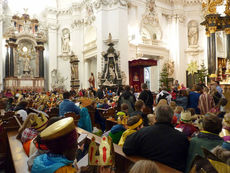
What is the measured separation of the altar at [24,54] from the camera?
20.7 m

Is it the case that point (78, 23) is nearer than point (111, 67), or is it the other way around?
point (111, 67)

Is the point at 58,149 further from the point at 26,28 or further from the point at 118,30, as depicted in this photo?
the point at 26,28

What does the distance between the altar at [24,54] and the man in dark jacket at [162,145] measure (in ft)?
68.5

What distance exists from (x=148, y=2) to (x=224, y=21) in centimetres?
716

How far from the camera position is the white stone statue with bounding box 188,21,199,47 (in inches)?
841

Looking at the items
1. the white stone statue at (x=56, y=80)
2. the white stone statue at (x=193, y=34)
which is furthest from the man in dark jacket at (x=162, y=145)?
the white stone statue at (x=193, y=34)

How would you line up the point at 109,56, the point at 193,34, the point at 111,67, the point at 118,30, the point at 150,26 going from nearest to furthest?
the point at 111,67, the point at 109,56, the point at 118,30, the point at 150,26, the point at 193,34

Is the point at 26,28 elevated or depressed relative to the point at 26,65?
elevated

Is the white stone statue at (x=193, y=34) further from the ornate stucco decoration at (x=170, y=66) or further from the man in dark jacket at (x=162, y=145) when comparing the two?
the man in dark jacket at (x=162, y=145)

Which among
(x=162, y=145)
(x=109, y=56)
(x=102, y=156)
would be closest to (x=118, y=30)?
(x=109, y=56)

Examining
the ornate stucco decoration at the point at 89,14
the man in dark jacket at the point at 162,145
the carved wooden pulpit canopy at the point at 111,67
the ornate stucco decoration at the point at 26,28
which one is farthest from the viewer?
the ornate stucco decoration at the point at 26,28

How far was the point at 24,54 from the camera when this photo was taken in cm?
2248

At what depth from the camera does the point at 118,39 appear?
17.1 meters

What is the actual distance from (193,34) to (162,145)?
21.5 meters
